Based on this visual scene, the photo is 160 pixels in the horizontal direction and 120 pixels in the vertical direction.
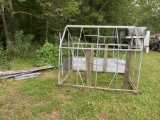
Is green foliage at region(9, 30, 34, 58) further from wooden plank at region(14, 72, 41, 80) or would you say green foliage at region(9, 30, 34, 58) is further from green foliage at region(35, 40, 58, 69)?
wooden plank at region(14, 72, 41, 80)

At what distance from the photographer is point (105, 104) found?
9.77 ft

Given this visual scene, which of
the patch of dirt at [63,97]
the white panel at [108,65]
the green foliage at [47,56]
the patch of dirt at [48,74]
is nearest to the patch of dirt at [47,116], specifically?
the patch of dirt at [63,97]

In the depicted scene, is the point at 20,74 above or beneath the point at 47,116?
above

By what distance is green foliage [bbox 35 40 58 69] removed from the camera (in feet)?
17.2

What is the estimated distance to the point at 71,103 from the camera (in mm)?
2979

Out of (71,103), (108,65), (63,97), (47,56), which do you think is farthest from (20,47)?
(71,103)

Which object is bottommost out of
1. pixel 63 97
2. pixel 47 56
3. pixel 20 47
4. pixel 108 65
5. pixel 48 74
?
pixel 63 97

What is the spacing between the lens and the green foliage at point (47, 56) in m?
5.24

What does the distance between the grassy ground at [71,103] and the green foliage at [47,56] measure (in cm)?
135

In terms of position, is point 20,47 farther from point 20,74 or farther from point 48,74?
point 48,74

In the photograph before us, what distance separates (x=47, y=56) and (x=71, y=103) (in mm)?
2790

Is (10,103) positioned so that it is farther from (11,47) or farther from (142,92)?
(11,47)

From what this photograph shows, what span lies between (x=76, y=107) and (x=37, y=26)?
24.4 feet

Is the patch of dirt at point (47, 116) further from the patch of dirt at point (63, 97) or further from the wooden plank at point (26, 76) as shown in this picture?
the wooden plank at point (26, 76)
